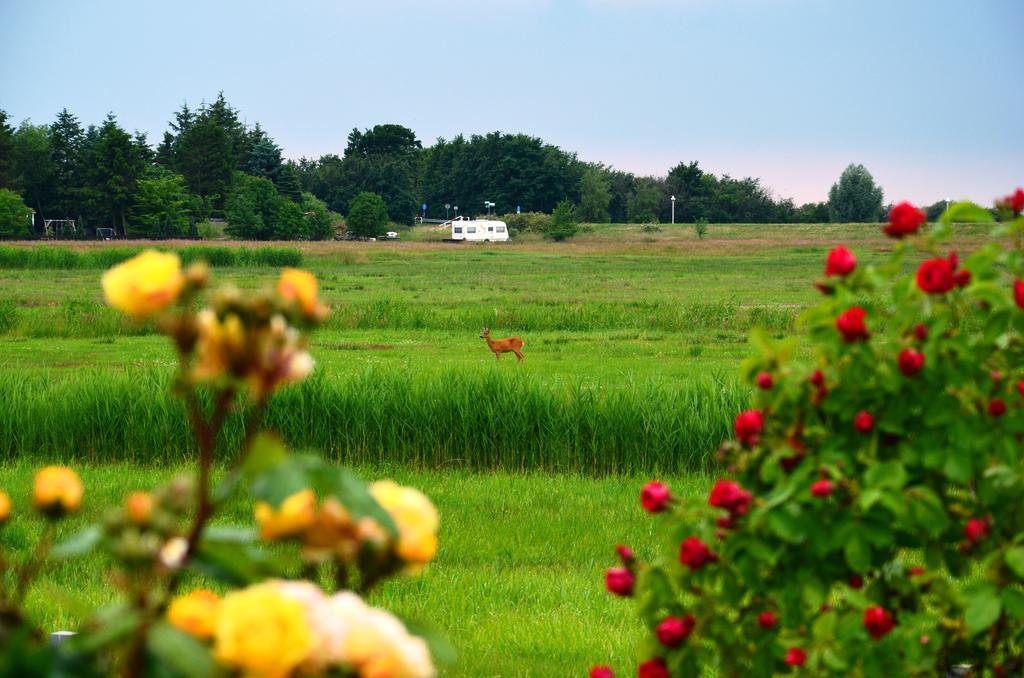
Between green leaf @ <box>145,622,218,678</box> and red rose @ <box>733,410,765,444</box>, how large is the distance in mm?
1431

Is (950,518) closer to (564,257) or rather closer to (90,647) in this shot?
(90,647)

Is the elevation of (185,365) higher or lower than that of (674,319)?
higher

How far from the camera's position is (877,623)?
91.7 inches

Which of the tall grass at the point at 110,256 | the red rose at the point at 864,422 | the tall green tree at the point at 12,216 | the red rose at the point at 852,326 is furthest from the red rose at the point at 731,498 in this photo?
the tall green tree at the point at 12,216

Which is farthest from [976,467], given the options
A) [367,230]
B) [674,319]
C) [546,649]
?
[367,230]

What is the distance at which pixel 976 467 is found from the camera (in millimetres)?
2375

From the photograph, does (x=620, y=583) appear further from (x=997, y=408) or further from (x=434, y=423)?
(x=434, y=423)

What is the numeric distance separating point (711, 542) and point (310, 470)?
1.37 meters

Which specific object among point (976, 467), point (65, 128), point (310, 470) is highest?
point (65, 128)

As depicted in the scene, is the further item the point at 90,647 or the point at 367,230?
the point at 367,230

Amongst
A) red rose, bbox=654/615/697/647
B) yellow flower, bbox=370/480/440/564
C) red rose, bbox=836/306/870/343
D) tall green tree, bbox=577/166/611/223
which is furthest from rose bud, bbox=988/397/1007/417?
tall green tree, bbox=577/166/611/223

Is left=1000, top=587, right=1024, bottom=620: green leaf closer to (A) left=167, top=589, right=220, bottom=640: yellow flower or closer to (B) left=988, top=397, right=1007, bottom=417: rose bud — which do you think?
(B) left=988, top=397, right=1007, bottom=417: rose bud

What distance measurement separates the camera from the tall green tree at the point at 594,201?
88562 mm

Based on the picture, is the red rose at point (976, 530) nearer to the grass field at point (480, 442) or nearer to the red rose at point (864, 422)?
the red rose at point (864, 422)
